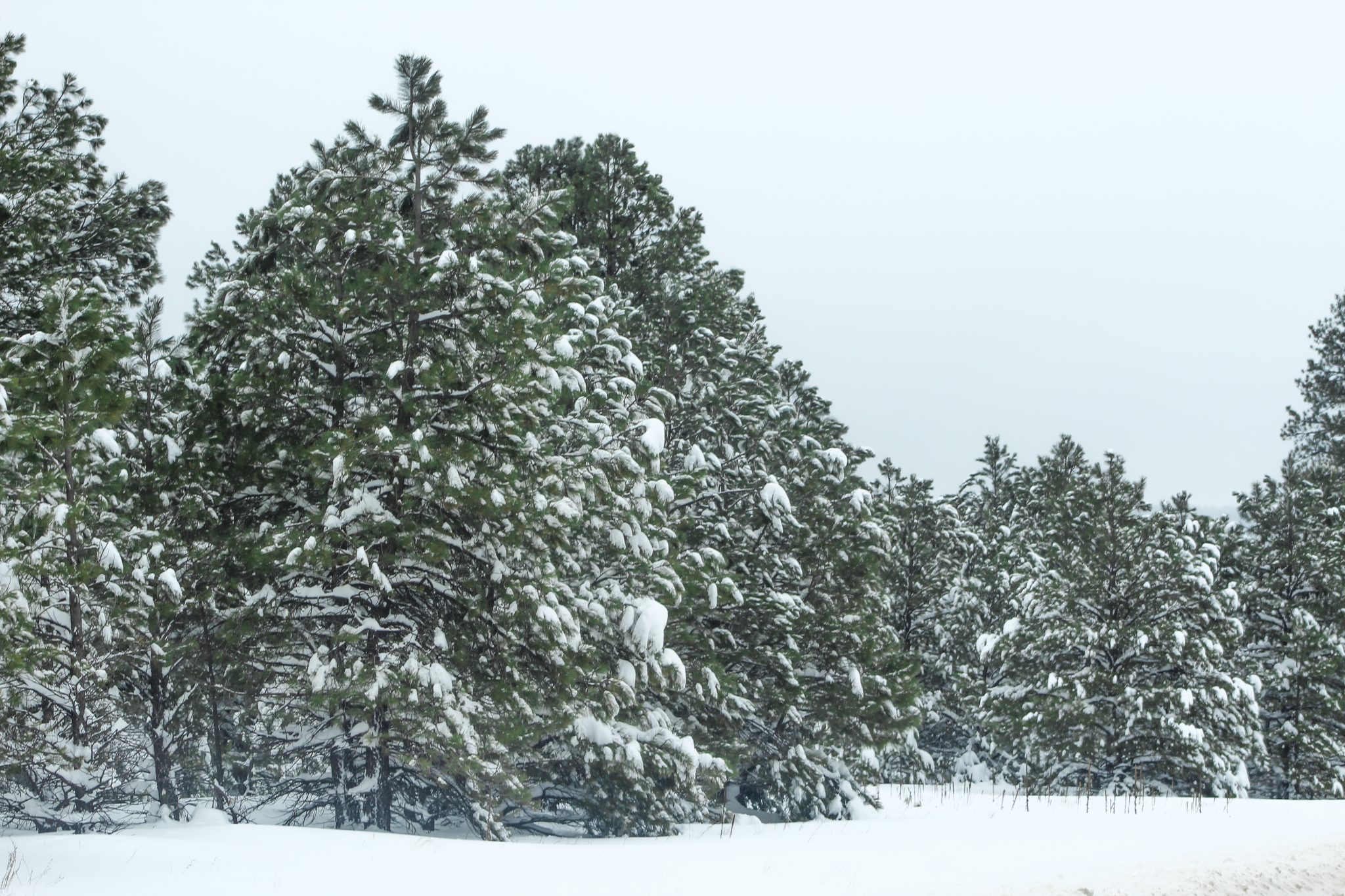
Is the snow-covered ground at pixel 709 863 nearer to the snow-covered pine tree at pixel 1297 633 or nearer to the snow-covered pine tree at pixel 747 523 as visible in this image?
the snow-covered pine tree at pixel 747 523

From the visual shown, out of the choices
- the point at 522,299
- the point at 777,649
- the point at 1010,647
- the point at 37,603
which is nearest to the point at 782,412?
the point at 777,649

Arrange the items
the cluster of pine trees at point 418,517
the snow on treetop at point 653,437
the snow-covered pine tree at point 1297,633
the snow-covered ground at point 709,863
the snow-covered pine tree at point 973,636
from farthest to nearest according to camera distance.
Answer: the snow-covered pine tree at point 973,636, the snow-covered pine tree at point 1297,633, the snow on treetop at point 653,437, the cluster of pine trees at point 418,517, the snow-covered ground at point 709,863

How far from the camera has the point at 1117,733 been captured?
22766 millimetres

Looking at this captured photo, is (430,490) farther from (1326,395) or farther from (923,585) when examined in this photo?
(1326,395)

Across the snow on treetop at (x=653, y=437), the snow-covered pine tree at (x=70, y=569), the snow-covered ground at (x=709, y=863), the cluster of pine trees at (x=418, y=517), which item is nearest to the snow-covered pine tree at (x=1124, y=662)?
the cluster of pine trees at (x=418, y=517)

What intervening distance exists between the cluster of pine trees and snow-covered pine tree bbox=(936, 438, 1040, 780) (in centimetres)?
998

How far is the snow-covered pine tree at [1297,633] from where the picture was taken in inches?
1009

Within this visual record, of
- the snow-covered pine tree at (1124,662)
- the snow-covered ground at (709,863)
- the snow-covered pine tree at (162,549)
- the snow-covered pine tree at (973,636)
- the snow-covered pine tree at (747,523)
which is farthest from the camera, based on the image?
the snow-covered pine tree at (973,636)

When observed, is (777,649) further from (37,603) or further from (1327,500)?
(1327,500)

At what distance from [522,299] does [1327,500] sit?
28.4m

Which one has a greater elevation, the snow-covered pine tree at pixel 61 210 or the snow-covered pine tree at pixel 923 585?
the snow-covered pine tree at pixel 61 210

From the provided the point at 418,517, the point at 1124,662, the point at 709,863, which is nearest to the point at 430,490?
the point at 418,517

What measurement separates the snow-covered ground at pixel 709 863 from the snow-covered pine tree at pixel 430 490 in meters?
1.79

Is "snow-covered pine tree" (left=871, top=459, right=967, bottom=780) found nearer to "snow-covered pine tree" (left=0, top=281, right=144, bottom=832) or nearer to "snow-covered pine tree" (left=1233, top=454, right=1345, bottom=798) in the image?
"snow-covered pine tree" (left=1233, top=454, right=1345, bottom=798)
